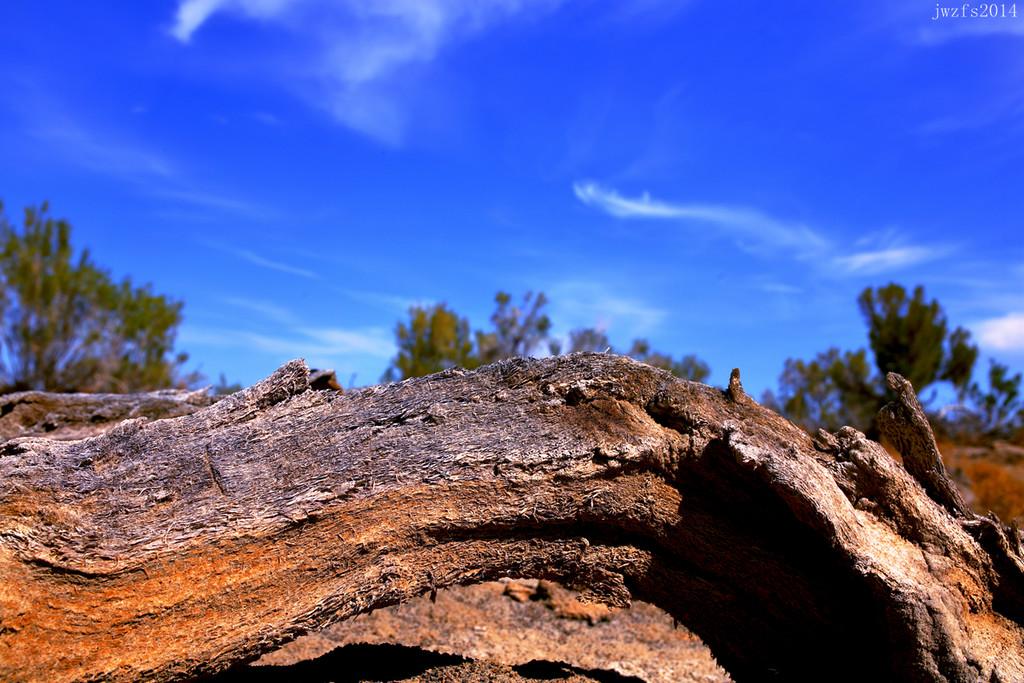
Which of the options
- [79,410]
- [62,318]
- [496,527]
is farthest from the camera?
[62,318]

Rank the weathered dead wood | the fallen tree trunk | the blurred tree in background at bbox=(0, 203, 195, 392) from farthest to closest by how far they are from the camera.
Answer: the blurred tree in background at bbox=(0, 203, 195, 392) → the weathered dead wood → the fallen tree trunk

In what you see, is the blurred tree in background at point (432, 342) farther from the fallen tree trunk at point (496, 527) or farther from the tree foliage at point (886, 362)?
the fallen tree trunk at point (496, 527)

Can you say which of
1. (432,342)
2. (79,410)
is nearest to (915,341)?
(432,342)

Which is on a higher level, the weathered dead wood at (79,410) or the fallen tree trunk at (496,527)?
the weathered dead wood at (79,410)

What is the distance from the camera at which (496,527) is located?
398 cm

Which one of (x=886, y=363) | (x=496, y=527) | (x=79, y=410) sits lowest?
(x=496, y=527)

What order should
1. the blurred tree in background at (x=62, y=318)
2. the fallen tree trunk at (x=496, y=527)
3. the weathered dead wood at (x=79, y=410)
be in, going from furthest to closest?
the blurred tree in background at (x=62, y=318)
the weathered dead wood at (x=79, y=410)
the fallen tree trunk at (x=496, y=527)

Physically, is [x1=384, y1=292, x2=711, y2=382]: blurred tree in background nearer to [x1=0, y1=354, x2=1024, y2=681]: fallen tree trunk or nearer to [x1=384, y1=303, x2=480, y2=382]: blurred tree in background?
[x1=384, y1=303, x2=480, y2=382]: blurred tree in background

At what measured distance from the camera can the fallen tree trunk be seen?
3664 millimetres

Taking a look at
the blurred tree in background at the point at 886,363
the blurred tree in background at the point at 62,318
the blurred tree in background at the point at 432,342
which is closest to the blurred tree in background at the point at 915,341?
the blurred tree in background at the point at 886,363

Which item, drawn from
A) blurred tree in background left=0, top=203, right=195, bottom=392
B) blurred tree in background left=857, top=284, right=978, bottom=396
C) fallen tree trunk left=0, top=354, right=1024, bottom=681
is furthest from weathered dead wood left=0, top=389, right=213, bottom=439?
blurred tree in background left=857, top=284, right=978, bottom=396

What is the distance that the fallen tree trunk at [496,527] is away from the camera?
12.0 ft

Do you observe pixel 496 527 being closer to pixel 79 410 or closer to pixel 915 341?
pixel 79 410

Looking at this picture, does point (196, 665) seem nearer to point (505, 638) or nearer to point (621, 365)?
point (621, 365)
